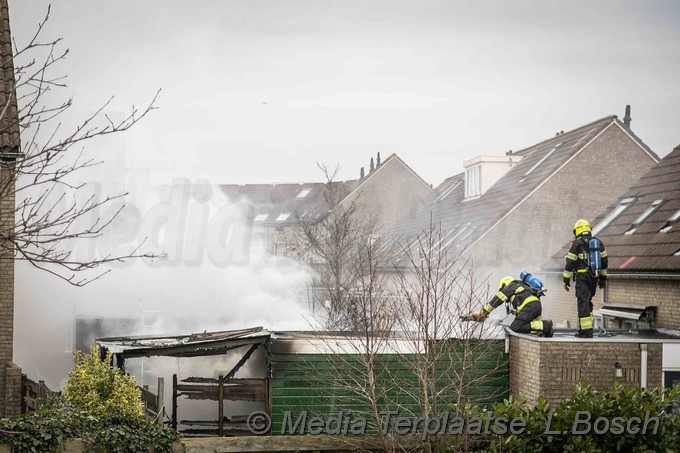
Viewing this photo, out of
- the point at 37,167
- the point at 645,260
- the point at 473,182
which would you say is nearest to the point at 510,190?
the point at 473,182

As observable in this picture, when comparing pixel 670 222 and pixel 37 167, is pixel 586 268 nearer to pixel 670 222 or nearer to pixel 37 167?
pixel 670 222

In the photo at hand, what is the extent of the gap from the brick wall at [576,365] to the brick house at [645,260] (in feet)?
1.43

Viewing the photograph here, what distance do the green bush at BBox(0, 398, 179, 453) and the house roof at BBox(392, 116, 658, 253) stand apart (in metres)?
14.7

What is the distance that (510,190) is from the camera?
27.5 m

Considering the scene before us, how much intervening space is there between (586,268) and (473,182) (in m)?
19.5

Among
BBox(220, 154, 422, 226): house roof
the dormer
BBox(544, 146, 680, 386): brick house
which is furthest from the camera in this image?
BBox(220, 154, 422, 226): house roof

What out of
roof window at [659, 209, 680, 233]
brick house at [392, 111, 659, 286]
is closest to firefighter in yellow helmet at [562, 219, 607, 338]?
roof window at [659, 209, 680, 233]

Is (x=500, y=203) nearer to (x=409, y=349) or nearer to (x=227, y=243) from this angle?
(x=227, y=243)

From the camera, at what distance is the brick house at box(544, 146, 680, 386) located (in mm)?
13898

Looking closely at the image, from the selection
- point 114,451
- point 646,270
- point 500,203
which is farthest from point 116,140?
point 114,451

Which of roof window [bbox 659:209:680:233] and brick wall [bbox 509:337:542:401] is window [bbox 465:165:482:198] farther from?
brick wall [bbox 509:337:542:401]

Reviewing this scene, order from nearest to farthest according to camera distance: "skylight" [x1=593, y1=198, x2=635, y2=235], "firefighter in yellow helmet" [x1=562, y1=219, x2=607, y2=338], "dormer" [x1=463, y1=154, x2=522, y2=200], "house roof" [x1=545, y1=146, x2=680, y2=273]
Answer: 1. "firefighter in yellow helmet" [x1=562, y1=219, x2=607, y2=338]
2. "house roof" [x1=545, y1=146, x2=680, y2=273]
3. "skylight" [x1=593, y1=198, x2=635, y2=235]
4. "dormer" [x1=463, y1=154, x2=522, y2=200]

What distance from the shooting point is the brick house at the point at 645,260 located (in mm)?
13898

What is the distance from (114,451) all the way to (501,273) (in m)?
18.4
